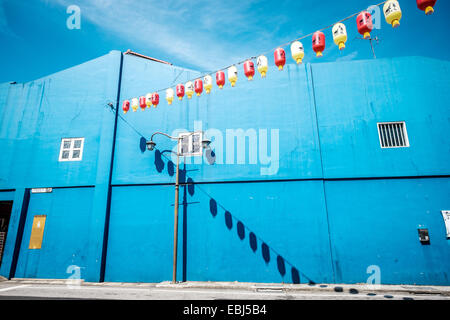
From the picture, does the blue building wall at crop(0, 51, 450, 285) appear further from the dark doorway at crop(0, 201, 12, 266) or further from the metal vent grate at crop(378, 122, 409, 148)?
the dark doorway at crop(0, 201, 12, 266)

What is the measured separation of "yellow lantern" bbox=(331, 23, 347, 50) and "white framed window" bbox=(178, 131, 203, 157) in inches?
264

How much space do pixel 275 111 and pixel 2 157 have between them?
13.9m

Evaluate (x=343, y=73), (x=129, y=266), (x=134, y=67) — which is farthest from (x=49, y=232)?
(x=343, y=73)

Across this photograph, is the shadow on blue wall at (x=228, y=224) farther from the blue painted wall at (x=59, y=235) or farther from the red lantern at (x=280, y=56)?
the red lantern at (x=280, y=56)

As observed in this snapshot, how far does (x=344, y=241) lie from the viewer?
9.38 metres

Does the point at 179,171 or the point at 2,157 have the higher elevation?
the point at 2,157

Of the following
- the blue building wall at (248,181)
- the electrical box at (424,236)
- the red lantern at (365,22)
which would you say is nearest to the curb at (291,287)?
the blue building wall at (248,181)

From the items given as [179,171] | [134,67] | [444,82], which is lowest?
[179,171]

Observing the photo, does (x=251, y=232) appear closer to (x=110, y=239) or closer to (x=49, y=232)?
(x=110, y=239)

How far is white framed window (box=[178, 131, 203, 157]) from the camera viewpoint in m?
10.9

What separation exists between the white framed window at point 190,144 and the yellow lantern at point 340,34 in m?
6.70
